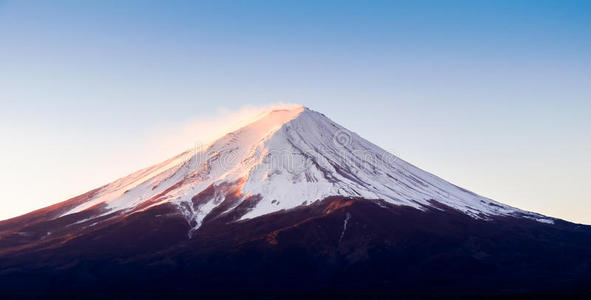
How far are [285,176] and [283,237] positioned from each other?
92.0ft

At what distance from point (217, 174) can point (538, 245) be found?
6003 centimetres

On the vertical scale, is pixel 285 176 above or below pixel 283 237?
above

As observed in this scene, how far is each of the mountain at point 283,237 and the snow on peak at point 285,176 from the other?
0.46 meters

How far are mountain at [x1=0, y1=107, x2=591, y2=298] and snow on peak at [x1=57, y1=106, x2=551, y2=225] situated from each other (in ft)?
1.50

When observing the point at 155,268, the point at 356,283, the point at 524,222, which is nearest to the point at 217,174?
the point at 155,268

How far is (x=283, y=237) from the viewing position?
97562mm

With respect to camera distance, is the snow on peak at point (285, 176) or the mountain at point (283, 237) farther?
the snow on peak at point (285, 176)

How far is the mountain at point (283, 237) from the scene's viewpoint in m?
85.2

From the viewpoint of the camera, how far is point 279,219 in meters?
107

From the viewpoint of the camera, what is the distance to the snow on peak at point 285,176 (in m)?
118

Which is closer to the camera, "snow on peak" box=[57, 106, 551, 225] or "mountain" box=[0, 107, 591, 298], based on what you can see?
"mountain" box=[0, 107, 591, 298]

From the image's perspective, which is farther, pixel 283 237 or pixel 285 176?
pixel 285 176

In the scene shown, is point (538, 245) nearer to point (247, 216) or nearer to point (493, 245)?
point (493, 245)

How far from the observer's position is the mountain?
280 feet
